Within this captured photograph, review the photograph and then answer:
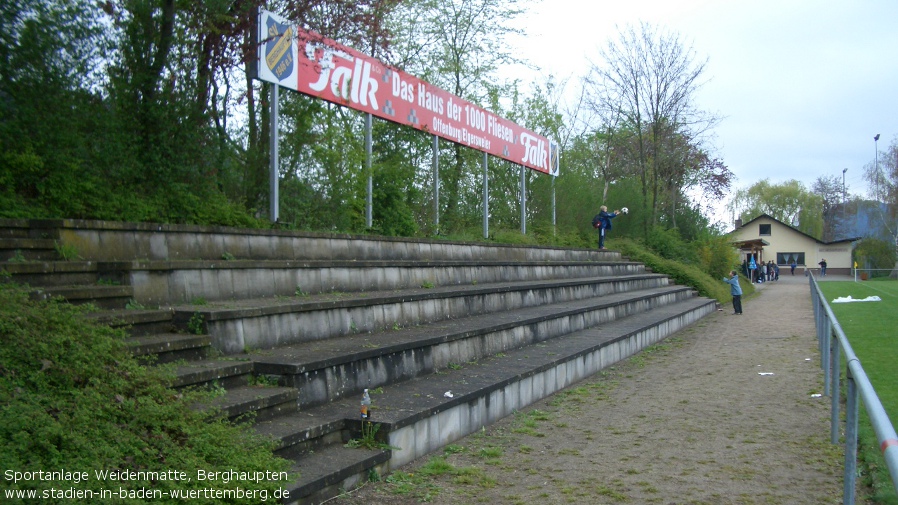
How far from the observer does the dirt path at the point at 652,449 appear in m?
4.48

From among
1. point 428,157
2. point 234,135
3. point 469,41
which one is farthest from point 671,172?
point 234,135

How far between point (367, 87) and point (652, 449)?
21.7 feet

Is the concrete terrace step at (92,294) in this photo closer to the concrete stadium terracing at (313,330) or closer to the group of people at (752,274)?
the concrete stadium terracing at (313,330)

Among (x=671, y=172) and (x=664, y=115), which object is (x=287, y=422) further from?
(x=671, y=172)

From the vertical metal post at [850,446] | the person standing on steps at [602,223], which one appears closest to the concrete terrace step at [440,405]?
the vertical metal post at [850,446]

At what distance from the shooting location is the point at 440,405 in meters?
5.28

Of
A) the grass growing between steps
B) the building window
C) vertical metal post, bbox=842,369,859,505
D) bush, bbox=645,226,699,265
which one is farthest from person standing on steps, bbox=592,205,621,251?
the building window

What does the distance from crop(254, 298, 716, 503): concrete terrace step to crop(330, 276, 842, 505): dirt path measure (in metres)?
0.15

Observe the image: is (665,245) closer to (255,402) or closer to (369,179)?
(369,179)

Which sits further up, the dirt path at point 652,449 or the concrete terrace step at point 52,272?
the concrete terrace step at point 52,272

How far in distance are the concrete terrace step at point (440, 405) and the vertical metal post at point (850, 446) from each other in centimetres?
266

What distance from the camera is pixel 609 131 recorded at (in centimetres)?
3095

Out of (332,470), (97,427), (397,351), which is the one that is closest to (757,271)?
(397,351)

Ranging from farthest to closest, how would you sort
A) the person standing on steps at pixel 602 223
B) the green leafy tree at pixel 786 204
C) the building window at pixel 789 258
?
the green leafy tree at pixel 786 204 → the building window at pixel 789 258 → the person standing on steps at pixel 602 223
